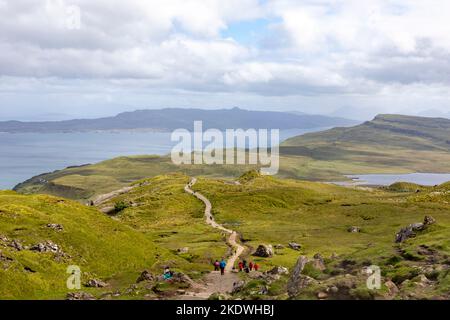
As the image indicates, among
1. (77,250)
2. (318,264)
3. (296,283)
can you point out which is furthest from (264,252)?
(296,283)

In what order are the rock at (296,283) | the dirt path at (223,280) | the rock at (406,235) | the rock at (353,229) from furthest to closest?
the rock at (353,229), the rock at (406,235), the dirt path at (223,280), the rock at (296,283)

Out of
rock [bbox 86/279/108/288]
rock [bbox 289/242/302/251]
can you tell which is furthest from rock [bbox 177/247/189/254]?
rock [bbox 86/279/108/288]

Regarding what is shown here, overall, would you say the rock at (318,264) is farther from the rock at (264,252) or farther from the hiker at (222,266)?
the rock at (264,252)

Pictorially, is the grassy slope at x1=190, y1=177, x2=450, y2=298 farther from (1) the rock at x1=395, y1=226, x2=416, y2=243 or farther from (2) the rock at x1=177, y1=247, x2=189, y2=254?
(2) the rock at x1=177, y1=247, x2=189, y2=254

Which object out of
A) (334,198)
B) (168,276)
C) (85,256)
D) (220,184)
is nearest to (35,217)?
(85,256)

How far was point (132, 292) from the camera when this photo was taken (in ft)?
143

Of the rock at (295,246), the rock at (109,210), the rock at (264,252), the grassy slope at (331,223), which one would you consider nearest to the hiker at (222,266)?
the grassy slope at (331,223)

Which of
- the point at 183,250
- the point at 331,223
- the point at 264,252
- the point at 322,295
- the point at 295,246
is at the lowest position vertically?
the point at 331,223

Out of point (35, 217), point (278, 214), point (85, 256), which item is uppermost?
point (35, 217)

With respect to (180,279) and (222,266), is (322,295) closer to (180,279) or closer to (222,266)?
(180,279)

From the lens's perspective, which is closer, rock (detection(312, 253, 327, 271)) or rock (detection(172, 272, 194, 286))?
rock (detection(172, 272, 194, 286))

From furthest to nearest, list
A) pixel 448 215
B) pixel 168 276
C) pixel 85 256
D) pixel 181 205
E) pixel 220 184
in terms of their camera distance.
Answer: pixel 220 184, pixel 181 205, pixel 448 215, pixel 85 256, pixel 168 276

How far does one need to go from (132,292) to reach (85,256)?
65.9 feet
